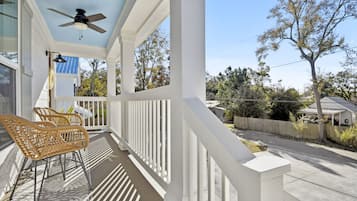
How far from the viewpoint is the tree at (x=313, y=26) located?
0.71 m

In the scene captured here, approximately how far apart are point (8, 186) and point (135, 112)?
59.2 inches

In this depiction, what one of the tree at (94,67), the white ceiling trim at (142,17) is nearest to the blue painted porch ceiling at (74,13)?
the white ceiling trim at (142,17)

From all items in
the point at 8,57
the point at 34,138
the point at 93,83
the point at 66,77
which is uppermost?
the point at 66,77

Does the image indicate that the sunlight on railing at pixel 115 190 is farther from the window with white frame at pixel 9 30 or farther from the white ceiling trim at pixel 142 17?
the white ceiling trim at pixel 142 17

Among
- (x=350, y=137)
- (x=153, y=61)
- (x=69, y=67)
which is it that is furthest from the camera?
(x=69, y=67)

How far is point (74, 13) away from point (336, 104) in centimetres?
388

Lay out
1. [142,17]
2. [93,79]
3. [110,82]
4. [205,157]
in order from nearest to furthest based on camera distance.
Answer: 1. [205,157]
2. [142,17]
3. [110,82]
4. [93,79]

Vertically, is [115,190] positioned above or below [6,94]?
below

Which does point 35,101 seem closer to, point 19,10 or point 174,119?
point 19,10

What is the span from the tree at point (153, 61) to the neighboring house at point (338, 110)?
6.94ft

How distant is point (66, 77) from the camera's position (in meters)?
8.84

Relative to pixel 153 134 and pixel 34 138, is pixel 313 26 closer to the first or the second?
pixel 153 134

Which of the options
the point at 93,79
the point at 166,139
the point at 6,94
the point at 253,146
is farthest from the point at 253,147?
the point at 93,79

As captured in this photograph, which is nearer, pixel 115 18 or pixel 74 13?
pixel 74 13
